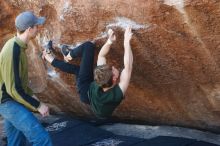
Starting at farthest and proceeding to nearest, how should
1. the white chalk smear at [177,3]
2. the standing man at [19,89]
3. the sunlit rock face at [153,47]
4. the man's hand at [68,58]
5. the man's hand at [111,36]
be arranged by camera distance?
the man's hand at [68,58] → the man's hand at [111,36] → the standing man at [19,89] → the sunlit rock face at [153,47] → the white chalk smear at [177,3]

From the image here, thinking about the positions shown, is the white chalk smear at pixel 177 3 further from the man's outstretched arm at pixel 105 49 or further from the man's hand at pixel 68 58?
the man's hand at pixel 68 58

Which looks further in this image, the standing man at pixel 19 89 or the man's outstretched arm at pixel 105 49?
the man's outstretched arm at pixel 105 49

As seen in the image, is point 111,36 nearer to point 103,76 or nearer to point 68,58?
point 103,76

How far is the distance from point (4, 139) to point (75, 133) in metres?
0.88

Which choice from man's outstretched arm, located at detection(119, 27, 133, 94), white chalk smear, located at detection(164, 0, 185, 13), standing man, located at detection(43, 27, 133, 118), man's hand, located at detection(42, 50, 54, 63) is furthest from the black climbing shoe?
white chalk smear, located at detection(164, 0, 185, 13)

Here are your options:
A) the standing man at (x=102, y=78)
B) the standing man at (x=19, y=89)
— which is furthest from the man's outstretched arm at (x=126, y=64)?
the standing man at (x=19, y=89)

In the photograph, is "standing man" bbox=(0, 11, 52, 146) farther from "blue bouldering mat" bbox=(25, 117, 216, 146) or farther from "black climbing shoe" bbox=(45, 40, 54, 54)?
"blue bouldering mat" bbox=(25, 117, 216, 146)

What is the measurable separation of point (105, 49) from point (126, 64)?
15.6 inches

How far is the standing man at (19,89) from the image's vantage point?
428 cm

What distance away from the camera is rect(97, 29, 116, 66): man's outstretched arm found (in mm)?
Answer: 4586

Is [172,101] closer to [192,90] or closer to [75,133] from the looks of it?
[192,90]

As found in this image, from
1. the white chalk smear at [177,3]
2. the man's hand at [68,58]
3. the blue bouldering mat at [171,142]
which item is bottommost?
the blue bouldering mat at [171,142]

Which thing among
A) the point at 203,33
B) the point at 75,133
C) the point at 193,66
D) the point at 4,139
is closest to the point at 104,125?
the point at 75,133

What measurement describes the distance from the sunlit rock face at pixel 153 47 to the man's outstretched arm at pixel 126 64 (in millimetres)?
93
